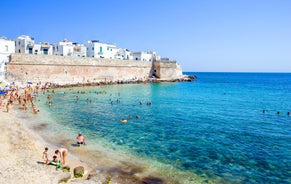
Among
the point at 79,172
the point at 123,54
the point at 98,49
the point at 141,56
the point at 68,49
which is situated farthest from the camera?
the point at 141,56

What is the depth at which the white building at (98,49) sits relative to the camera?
58297 mm

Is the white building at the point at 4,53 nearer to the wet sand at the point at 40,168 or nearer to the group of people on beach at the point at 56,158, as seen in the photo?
the wet sand at the point at 40,168

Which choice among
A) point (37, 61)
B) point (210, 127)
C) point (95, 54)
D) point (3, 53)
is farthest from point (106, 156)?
point (95, 54)

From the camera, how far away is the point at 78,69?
154 ft

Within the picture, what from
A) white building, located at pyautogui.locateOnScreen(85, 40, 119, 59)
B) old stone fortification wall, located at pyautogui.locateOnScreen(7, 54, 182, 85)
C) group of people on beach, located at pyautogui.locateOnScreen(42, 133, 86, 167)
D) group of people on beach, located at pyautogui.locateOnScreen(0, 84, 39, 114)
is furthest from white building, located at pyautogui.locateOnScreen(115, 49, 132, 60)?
group of people on beach, located at pyautogui.locateOnScreen(42, 133, 86, 167)

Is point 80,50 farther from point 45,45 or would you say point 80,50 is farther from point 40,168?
point 40,168

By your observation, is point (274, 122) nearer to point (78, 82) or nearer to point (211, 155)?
point (211, 155)

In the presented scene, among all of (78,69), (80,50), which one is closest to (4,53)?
(78,69)

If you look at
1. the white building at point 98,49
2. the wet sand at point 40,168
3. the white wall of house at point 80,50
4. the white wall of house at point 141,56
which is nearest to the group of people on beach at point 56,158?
the wet sand at point 40,168

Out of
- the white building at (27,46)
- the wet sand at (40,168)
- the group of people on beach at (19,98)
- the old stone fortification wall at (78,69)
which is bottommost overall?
the wet sand at (40,168)

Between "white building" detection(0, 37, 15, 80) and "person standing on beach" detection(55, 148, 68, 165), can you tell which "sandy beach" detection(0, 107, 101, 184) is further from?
"white building" detection(0, 37, 15, 80)

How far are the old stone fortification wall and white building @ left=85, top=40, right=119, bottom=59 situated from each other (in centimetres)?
769

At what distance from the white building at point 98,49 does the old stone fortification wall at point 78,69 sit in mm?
7686

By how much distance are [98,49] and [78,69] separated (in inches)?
537
